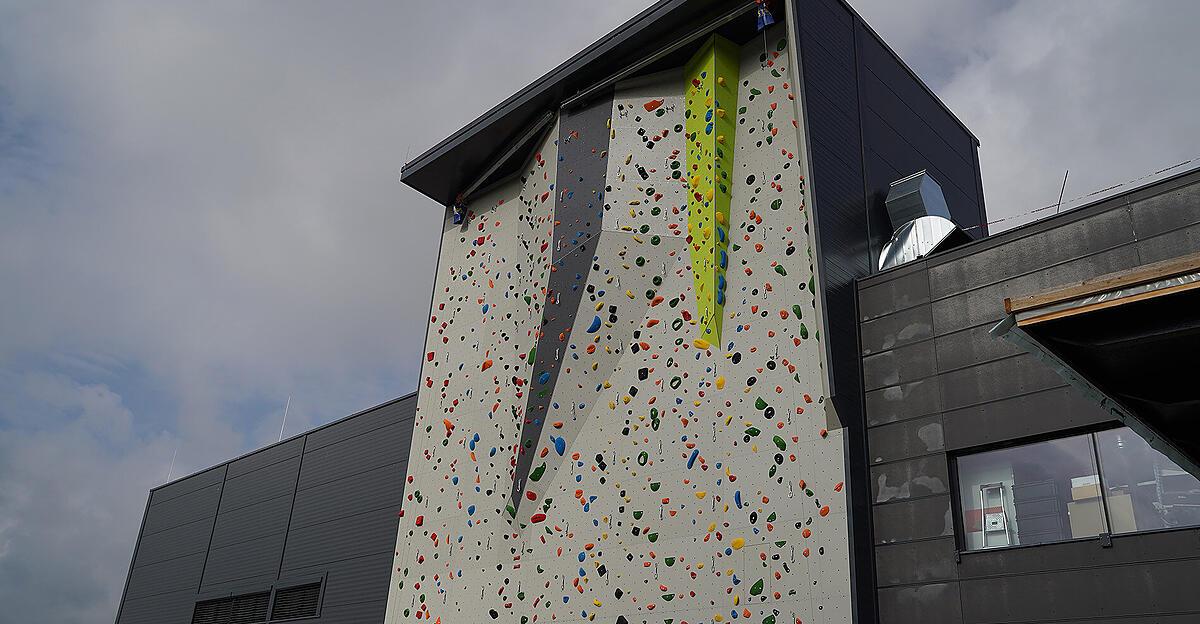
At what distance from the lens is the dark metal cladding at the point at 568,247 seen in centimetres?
1358

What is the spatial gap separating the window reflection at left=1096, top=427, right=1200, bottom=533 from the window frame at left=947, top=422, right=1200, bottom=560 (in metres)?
0.04

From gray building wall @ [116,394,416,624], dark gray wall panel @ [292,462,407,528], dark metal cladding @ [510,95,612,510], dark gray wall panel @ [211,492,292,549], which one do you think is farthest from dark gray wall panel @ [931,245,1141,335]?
dark gray wall panel @ [211,492,292,549]

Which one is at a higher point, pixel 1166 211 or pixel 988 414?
pixel 1166 211

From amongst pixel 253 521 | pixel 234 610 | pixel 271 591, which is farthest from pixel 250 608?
pixel 253 521

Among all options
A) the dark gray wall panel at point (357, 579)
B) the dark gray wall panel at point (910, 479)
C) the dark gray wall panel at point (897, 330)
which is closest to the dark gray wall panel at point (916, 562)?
the dark gray wall panel at point (910, 479)

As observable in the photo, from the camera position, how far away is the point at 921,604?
983 cm

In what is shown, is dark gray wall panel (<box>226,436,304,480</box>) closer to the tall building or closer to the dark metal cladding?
the tall building

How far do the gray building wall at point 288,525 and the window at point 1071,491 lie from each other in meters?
10.7

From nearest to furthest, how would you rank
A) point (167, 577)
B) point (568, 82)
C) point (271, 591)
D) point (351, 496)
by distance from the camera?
1. point (568, 82)
2. point (351, 496)
3. point (271, 591)
4. point (167, 577)

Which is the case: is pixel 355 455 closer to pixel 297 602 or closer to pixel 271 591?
pixel 297 602

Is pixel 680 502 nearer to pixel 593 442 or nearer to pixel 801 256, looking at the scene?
pixel 593 442

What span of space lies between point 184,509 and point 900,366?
21905 millimetres

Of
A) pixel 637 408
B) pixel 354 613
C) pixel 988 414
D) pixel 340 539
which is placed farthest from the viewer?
pixel 340 539

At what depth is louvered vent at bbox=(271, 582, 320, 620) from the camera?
18.9 meters
